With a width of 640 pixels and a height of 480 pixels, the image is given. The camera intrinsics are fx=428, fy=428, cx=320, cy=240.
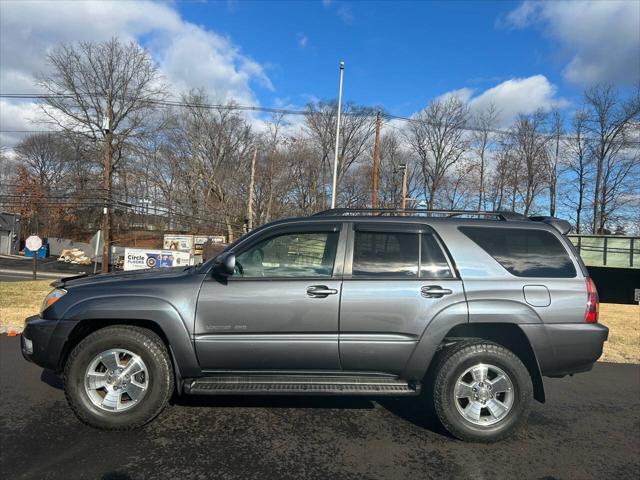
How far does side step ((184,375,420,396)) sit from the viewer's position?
348cm

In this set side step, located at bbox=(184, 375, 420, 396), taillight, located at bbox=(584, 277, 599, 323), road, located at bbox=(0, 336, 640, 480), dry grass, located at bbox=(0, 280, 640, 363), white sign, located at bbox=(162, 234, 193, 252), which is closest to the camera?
road, located at bbox=(0, 336, 640, 480)

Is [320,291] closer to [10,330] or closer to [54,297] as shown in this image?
[54,297]

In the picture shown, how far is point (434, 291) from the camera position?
3.58 m

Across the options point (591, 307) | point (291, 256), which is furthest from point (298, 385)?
point (591, 307)

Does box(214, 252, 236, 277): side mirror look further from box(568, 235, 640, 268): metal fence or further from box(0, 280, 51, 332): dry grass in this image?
box(568, 235, 640, 268): metal fence

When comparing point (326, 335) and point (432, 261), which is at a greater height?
point (432, 261)

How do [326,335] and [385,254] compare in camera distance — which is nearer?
[326,335]

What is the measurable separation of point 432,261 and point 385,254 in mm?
413

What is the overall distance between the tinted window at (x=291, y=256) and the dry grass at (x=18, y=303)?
5811 millimetres

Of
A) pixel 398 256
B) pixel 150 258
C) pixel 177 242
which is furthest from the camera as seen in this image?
pixel 177 242

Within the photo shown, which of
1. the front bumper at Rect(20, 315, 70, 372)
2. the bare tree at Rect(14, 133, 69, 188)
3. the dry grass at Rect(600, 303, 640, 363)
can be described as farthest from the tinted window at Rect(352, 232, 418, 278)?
the bare tree at Rect(14, 133, 69, 188)

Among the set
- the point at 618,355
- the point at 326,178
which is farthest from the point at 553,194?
the point at 618,355

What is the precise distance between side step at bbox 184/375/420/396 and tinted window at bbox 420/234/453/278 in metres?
0.94

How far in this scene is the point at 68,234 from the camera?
46.7m
